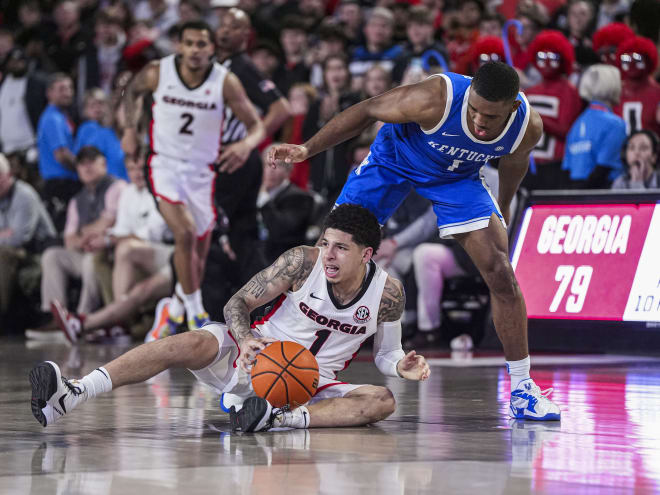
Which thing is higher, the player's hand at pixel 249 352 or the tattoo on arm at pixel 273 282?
the tattoo on arm at pixel 273 282

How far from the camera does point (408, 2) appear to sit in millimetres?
13422

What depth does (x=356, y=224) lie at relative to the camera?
Answer: 5.32 metres

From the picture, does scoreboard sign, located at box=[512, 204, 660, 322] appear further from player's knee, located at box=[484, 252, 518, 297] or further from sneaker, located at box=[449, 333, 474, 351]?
player's knee, located at box=[484, 252, 518, 297]

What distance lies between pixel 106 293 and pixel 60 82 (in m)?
3.11

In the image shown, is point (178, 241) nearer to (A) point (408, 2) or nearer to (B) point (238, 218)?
(B) point (238, 218)

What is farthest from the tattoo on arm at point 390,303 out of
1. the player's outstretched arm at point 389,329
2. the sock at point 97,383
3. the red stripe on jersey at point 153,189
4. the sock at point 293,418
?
the red stripe on jersey at point 153,189

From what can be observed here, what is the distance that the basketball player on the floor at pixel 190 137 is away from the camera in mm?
9211

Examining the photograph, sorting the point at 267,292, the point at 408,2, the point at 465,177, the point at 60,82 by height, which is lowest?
the point at 267,292

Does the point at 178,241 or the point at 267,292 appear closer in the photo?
the point at 267,292

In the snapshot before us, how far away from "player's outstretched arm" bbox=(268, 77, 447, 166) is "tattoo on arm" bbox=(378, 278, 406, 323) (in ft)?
2.60

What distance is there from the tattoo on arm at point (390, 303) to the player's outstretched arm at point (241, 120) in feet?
12.6

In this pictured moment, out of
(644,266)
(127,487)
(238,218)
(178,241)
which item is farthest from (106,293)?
(127,487)

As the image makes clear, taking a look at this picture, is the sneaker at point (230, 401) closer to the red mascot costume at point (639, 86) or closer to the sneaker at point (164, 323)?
the sneaker at point (164, 323)

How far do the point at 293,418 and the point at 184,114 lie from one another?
15.5 feet
